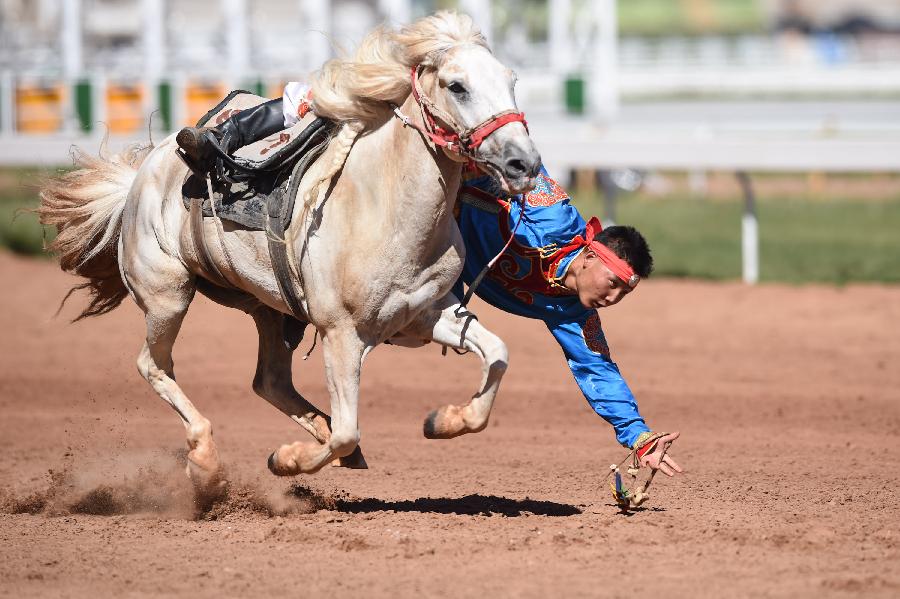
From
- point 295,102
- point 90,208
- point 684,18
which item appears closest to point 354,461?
point 295,102

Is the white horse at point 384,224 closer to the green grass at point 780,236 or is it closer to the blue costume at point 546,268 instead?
the blue costume at point 546,268

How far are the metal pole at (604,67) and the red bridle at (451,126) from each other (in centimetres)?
1192

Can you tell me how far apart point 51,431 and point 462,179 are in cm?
354

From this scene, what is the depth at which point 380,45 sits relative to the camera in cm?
472

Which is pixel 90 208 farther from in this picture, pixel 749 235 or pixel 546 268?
pixel 749 235

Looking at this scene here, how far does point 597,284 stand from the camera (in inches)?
196

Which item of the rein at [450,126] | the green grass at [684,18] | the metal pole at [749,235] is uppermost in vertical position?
the rein at [450,126]

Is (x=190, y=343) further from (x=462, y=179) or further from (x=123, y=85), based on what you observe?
(x=123, y=85)

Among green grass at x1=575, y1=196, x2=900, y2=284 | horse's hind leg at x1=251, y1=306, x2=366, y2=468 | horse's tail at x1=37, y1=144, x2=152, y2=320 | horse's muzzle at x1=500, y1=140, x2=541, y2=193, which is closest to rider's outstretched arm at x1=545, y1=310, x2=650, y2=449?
horse's hind leg at x1=251, y1=306, x2=366, y2=468

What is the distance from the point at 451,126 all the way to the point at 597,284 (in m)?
0.99

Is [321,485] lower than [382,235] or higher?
lower

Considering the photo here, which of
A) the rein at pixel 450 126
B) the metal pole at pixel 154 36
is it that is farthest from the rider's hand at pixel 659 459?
the metal pole at pixel 154 36

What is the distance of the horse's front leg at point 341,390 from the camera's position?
15.8 ft

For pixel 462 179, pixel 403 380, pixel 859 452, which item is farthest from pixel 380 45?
pixel 403 380
